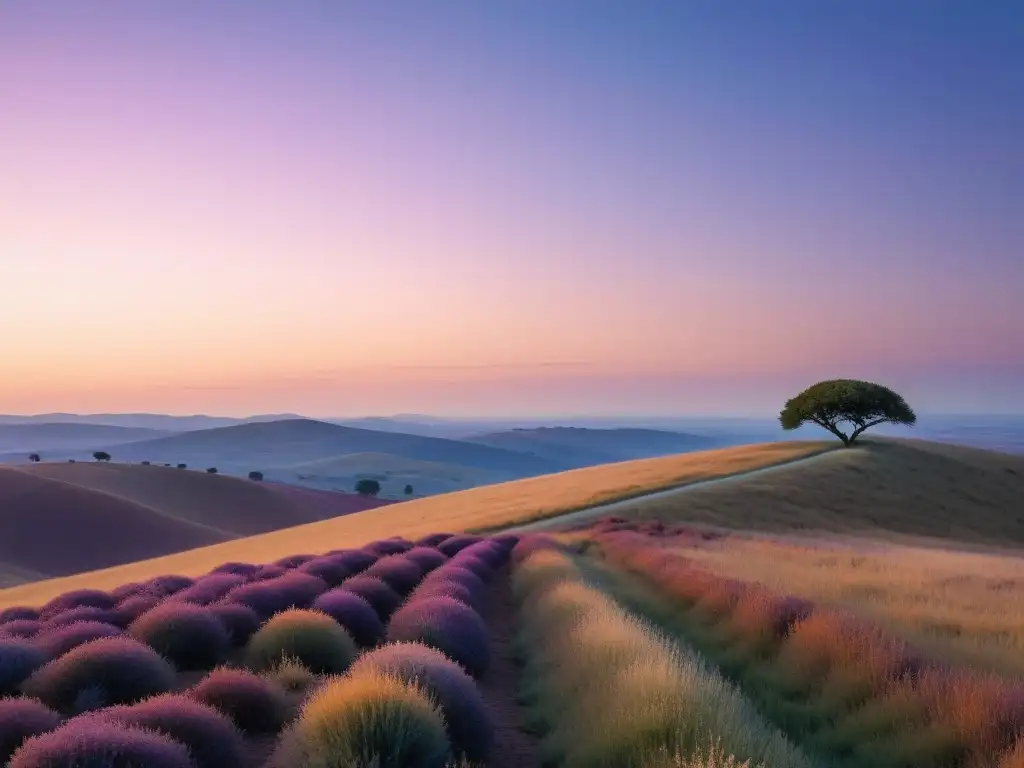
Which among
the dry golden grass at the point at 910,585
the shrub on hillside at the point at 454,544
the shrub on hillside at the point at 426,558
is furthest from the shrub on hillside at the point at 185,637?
the shrub on hillside at the point at 454,544

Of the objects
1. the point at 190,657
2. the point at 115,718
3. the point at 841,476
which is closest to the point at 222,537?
the point at 841,476

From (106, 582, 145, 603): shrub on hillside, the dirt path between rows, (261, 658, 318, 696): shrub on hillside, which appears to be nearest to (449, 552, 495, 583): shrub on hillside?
the dirt path between rows

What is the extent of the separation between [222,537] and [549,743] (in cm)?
7595

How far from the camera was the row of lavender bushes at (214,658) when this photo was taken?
6.69 m

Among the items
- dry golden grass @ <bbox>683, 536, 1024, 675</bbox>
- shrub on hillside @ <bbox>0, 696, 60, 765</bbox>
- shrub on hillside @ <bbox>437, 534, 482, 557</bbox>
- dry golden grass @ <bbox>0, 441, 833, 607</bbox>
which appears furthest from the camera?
dry golden grass @ <bbox>0, 441, 833, 607</bbox>

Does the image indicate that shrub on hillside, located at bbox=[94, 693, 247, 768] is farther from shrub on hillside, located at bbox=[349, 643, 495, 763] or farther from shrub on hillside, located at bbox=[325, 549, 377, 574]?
shrub on hillside, located at bbox=[325, 549, 377, 574]

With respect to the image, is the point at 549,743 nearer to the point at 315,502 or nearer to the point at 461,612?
the point at 461,612

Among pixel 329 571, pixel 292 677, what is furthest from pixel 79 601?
pixel 292 677

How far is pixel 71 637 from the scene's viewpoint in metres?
11.2

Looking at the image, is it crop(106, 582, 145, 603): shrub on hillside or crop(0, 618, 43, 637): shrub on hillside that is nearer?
crop(0, 618, 43, 637): shrub on hillside

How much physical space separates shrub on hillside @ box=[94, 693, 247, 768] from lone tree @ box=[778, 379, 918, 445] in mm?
56511

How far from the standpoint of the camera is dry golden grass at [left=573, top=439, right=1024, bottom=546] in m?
34.1

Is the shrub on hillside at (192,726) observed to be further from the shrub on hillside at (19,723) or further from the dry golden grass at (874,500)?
the dry golden grass at (874,500)

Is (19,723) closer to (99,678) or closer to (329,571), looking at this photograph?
(99,678)
